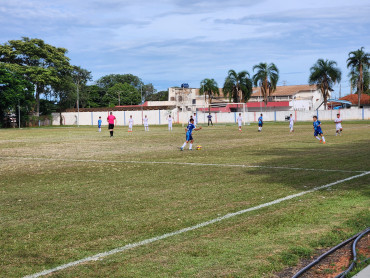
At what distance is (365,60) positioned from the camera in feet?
278

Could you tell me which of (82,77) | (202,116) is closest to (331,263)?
(202,116)

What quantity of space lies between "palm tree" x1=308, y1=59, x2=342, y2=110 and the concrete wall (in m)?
7.40

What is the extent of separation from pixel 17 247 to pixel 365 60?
287 feet

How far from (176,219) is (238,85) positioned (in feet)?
287

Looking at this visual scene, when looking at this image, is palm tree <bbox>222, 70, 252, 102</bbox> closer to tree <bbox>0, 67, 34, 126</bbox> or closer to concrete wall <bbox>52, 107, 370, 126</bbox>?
concrete wall <bbox>52, 107, 370, 126</bbox>

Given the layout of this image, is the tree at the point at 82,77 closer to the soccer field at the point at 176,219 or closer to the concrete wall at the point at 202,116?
the concrete wall at the point at 202,116

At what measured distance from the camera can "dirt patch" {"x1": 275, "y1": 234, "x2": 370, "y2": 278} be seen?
5043 mm

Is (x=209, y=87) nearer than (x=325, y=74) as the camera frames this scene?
No

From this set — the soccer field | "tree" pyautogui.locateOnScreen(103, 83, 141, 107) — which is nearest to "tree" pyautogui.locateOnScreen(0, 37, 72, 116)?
"tree" pyautogui.locateOnScreen(103, 83, 141, 107)

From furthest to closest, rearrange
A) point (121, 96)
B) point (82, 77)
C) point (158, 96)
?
1. point (158, 96)
2. point (121, 96)
3. point (82, 77)

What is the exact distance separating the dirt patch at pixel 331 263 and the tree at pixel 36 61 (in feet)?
259

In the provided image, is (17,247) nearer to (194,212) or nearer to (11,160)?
(194,212)

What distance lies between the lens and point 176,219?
25.0 feet

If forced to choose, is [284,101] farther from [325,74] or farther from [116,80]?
[116,80]
